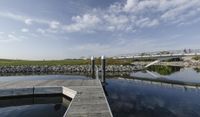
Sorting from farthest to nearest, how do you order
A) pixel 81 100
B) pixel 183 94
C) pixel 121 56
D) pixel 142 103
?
pixel 121 56 < pixel 183 94 < pixel 142 103 < pixel 81 100

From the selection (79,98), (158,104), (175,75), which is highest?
(79,98)

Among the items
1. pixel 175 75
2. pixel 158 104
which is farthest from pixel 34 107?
pixel 175 75

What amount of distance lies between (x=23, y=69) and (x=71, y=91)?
105ft

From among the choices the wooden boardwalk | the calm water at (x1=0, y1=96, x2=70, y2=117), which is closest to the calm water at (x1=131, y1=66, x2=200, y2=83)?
the wooden boardwalk

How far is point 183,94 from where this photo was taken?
1834 cm

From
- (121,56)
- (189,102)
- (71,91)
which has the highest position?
(121,56)

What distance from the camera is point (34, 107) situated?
1373 cm

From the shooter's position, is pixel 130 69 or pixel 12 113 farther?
pixel 130 69

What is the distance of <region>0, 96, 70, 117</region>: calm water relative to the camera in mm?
12289

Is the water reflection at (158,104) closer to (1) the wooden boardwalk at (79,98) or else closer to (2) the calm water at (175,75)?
(1) the wooden boardwalk at (79,98)

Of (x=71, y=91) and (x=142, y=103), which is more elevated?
(x=71, y=91)

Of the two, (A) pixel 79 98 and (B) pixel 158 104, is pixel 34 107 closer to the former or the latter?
(A) pixel 79 98

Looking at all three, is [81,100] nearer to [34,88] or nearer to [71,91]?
[71,91]

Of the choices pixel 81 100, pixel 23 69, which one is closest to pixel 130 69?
pixel 23 69
